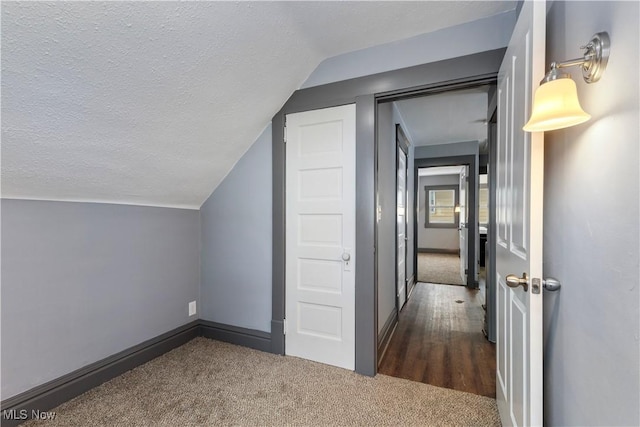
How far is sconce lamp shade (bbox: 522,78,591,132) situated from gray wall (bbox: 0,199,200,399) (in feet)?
8.16

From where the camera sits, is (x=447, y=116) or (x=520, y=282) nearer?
(x=520, y=282)

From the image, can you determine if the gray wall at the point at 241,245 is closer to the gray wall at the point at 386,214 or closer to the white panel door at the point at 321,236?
the white panel door at the point at 321,236

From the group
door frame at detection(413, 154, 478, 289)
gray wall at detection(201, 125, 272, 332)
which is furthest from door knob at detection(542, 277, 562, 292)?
door frame at detection(413, 154, 478, 289)

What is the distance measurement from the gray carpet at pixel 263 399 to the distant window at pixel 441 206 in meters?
7.77

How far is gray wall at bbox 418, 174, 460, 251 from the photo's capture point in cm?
885

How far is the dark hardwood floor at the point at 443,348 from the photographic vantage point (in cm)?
207

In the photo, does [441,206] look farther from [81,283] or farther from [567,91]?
[81,283]

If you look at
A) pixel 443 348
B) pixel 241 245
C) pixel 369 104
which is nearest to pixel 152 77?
pixel 369 104

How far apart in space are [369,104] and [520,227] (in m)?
1.30

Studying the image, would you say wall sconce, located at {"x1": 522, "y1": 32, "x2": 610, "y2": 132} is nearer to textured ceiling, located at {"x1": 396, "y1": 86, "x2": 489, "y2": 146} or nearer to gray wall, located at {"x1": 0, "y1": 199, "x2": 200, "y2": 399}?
textured ceiling, located at {"x1": 396, "y1": 86, "x2": 489, "y2": 146}

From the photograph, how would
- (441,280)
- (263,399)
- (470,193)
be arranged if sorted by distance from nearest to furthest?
(263,399), (470,193), (441,280)

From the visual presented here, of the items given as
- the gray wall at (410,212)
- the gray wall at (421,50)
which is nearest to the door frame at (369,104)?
the gray wall at (421,50)

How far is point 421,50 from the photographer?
A: 1.95 meters

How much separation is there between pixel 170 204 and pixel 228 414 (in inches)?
66.0
